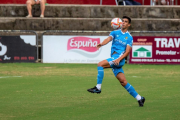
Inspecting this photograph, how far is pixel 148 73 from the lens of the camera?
712 inches

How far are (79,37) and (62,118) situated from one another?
13661 millimetres

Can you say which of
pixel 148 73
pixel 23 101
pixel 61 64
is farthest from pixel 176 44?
pixel 23 101

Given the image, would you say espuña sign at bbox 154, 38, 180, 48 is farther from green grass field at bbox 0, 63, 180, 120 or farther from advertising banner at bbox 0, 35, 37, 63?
advertising banner at bbox 0, 35, 37, 63

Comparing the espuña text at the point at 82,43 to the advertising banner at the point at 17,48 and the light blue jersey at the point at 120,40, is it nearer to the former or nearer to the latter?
the advertising banner at the point at 17,48

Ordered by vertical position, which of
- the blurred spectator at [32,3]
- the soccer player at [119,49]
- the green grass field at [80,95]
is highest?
Answer: the blurred spectator at [32,3]

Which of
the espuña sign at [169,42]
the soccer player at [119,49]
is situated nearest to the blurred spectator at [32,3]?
the espuña sign at [169,42]

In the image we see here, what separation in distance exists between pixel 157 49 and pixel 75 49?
12.5 ft

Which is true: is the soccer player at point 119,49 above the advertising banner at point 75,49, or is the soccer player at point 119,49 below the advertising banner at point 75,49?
above

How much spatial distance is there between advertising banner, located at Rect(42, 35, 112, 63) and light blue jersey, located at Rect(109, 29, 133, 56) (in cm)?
1155

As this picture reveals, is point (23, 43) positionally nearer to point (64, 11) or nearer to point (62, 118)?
point (64, 11)

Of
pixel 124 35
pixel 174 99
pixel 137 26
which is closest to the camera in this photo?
pixel 124 35

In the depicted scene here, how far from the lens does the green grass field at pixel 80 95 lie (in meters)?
8.63

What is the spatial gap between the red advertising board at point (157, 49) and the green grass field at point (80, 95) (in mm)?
1950

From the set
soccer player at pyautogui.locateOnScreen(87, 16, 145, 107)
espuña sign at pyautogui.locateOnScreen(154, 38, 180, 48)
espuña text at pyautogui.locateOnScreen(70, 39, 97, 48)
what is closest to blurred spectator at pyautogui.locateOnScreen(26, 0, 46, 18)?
espuña text at pyautogui.locateOnScreen(70, 39, 97, 48)
